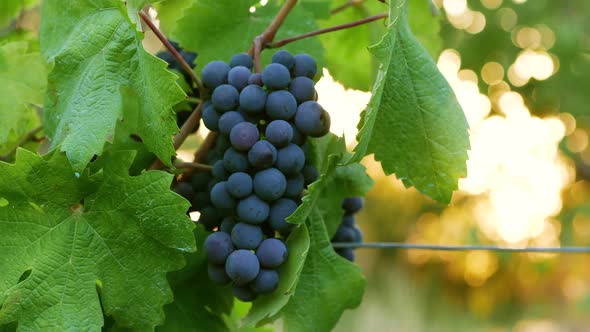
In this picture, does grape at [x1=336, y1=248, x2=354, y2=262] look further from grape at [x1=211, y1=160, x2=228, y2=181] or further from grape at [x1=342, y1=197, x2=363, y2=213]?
grape at [x1=211, y1=160, x2=228, y2=181]

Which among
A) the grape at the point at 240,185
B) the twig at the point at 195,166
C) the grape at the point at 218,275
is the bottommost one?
the grape at the point at 218,275

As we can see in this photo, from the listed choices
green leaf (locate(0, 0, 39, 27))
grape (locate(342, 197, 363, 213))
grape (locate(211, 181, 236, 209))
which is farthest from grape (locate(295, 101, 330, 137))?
green leaf (locate(0, 0, 39, 27))

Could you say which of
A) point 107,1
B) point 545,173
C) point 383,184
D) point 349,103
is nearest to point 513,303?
point 383,184

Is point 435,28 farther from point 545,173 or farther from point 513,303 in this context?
point 513,303

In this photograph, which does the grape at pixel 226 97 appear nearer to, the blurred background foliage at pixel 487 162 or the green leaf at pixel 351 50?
the blurred background foliage at pixel 487 162

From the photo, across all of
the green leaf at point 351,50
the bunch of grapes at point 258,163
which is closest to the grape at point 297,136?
the bunch of grapes at point 258,163
